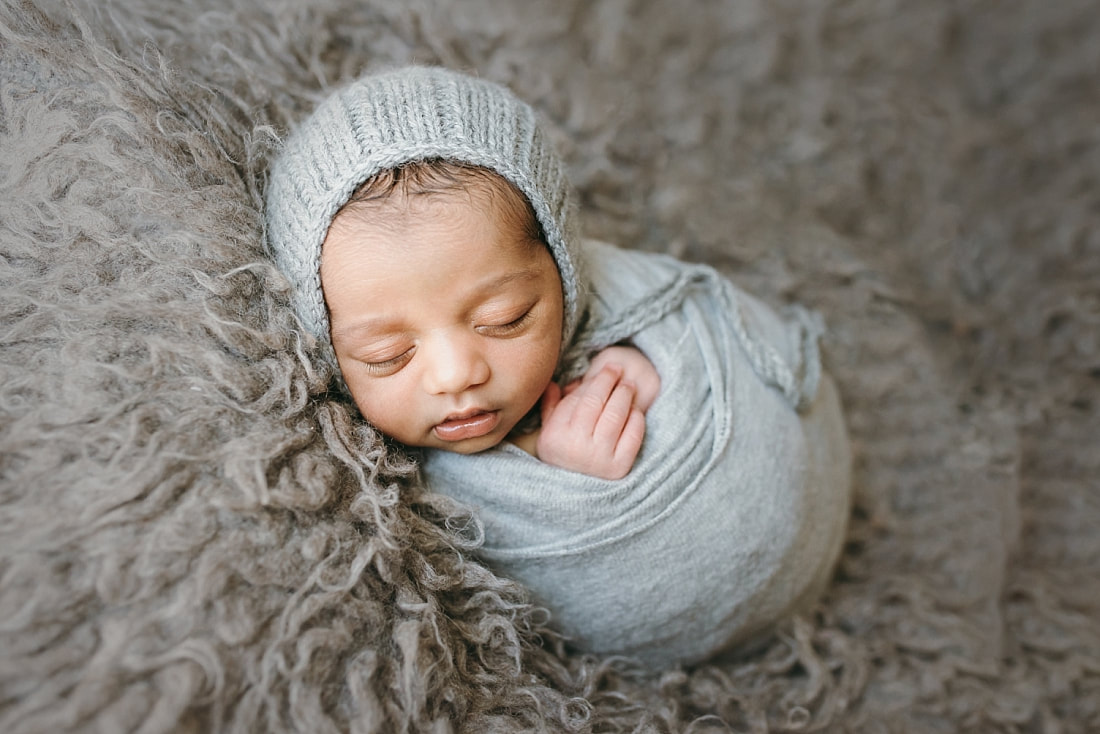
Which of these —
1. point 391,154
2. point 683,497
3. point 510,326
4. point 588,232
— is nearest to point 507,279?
→ point 510,326

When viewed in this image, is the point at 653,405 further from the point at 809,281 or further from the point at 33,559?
the point at 33,559

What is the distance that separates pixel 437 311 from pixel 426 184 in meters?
0.11

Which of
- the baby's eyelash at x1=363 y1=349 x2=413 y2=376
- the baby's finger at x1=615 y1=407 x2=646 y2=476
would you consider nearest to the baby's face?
the baby's eyelash at x1=363 y1=349 x2=413 y2=376

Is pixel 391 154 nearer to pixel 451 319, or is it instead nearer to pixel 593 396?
pixel 451 319

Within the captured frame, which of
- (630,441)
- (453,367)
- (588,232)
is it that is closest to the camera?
(453,367)

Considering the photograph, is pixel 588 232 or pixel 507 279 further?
pixel 588 232

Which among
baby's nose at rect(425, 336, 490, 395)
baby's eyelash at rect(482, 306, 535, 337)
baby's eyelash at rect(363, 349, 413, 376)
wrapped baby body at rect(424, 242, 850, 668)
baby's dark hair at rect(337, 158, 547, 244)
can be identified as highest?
baby's dark hair at rect(337, 158, 547, 244)

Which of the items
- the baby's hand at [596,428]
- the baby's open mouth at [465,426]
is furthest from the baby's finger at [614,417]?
the baby's open mouth at [465,426]

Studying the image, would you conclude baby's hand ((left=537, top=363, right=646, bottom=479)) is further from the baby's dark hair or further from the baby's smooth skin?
the baby's dark hair

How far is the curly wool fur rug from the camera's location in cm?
59

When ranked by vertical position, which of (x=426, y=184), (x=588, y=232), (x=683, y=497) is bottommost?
(x=683, y=497)

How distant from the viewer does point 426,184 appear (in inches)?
28.8

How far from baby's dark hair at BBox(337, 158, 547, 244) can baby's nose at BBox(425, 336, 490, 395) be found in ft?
0.43

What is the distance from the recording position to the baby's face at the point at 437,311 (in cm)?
72
